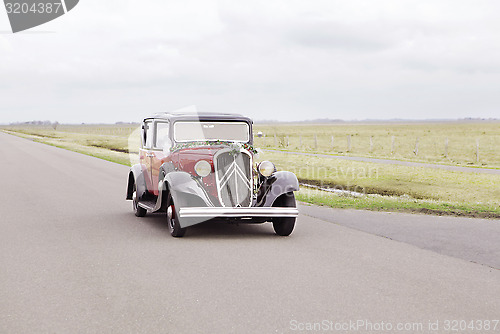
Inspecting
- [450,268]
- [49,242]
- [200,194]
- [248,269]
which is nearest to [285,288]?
[248,269]

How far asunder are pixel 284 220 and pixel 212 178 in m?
1.31

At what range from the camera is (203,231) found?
8.92 meters

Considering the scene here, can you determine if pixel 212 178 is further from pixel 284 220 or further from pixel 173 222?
pixel 284 220

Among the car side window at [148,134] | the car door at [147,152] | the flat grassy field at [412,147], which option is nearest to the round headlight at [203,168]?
the car door at [147,152]

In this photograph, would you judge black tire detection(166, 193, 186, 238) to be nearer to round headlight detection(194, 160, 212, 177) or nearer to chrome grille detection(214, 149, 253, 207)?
round headlight detection(194, 160, 212, 177)

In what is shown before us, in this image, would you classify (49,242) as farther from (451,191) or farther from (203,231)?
(451,191)

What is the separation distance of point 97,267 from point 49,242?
1.89 metres

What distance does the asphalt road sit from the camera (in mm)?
4617

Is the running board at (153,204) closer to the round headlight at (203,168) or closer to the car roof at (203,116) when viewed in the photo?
the round headlight at (203,168)

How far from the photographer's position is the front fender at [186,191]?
816 centimetres

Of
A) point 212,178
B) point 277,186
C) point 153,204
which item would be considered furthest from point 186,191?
point 153,204

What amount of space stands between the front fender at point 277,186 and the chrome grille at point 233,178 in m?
0.30

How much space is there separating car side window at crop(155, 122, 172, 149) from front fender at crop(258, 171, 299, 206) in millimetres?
1943

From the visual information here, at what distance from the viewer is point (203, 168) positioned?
861cm
